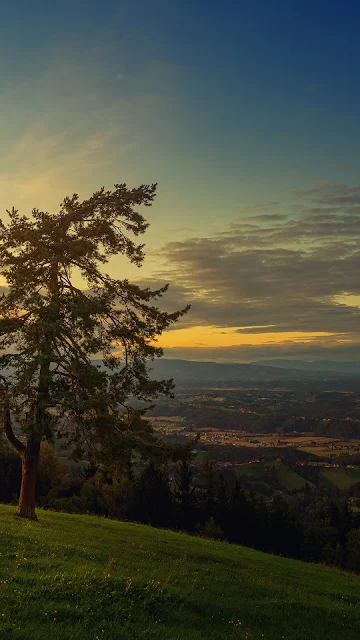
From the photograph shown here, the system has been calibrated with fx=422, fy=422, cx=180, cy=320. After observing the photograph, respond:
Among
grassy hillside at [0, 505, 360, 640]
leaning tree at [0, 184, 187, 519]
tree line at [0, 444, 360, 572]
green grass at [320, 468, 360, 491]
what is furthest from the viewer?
green grass at [320, 468, 360, 491]

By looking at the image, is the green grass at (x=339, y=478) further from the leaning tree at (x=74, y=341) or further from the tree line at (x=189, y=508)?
the leaning tree at (x=74, y=341)

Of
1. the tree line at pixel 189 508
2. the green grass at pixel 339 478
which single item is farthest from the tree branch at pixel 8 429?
the green grass at pixel 339 478

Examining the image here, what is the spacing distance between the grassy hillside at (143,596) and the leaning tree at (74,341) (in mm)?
4294

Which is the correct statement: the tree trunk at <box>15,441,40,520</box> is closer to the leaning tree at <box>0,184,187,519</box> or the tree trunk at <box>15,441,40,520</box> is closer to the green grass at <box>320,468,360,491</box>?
the leaning tree at <box>0,184,187,519</box>

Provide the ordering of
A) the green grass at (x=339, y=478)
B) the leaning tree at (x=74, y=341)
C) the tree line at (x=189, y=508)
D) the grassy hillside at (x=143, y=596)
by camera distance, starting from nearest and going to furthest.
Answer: the grassy hillside at (x=143, y=596) → the leaning tree at (x=74, y=341) → the tree line at (x=189, y=508) → the green grass at (x=339, y=478)

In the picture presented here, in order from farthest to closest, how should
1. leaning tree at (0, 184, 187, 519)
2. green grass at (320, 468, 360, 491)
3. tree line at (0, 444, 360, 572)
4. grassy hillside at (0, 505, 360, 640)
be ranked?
green grass at (320, 468, 360, 491) < tree line at (0, 444, 360, 572) < leaning tree at (0, 184, 187, 519) < grassy hillside at (0, 505, 360, 640)

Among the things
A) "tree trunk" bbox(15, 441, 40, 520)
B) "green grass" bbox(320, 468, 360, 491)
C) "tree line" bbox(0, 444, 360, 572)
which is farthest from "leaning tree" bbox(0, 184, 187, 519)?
"green grass" bbox(320, 468, 360, 491)

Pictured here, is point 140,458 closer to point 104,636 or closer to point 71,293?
point 71,293

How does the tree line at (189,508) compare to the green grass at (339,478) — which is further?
the green grass at (339,478)

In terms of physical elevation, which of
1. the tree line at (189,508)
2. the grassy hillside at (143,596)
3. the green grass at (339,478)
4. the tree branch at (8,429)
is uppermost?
the tree branch at (8,429)

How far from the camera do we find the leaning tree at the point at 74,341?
755 inches

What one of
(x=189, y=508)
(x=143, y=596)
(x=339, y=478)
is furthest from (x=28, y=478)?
(x=339, y=478)

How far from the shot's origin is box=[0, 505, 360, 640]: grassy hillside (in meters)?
9.31

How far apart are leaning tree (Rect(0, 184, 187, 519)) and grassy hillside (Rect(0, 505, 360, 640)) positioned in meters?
4.29
